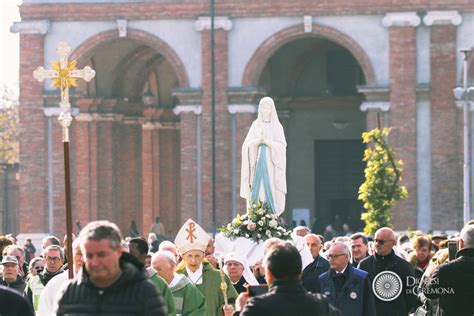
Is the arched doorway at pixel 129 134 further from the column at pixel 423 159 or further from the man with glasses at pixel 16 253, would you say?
the man with glasses at pixel 16 253

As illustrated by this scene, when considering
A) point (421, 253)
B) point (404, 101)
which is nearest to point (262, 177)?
point (421, 253)

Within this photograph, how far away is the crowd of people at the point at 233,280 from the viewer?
340 inches

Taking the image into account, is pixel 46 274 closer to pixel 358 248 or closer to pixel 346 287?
pixel 346 287

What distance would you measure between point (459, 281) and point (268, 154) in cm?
1333

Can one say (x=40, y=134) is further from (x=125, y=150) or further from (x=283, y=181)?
(x=283, y=181)

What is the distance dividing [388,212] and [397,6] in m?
6.71

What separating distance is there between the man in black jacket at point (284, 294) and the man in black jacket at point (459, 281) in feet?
9.59

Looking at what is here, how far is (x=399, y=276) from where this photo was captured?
49.5 ft

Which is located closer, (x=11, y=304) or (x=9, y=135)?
(x=11, y=304)

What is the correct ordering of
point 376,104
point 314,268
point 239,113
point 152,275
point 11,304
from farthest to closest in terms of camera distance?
1. point 239,113
2. point 376,104
3. point 314,268
4. point 152,275
5. point 11,304

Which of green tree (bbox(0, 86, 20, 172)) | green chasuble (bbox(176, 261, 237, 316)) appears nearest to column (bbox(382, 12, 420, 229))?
green tree (bbox(0, 86, 20, 172))

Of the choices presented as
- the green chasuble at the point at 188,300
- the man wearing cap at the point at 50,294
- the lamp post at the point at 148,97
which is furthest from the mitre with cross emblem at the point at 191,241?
the lamp post at the point at 148,97

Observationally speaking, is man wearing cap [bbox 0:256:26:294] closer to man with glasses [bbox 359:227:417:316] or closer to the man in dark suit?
the man in dark suit

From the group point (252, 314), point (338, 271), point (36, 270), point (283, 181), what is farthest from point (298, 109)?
point (252, 314)
